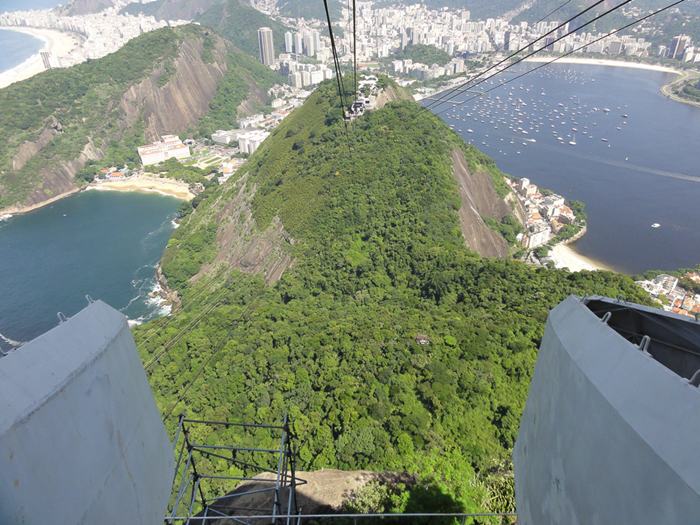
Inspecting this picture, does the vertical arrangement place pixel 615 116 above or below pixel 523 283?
below

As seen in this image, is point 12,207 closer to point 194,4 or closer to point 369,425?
point 369,425

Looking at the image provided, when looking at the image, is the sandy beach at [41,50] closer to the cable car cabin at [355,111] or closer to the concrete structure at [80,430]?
the cable car cabin at [355,111]

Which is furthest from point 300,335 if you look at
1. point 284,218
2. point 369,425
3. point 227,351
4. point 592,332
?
point 592,332

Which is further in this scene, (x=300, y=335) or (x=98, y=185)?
(x=98, y=185)

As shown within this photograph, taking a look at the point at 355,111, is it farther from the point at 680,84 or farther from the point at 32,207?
the point at 680,84

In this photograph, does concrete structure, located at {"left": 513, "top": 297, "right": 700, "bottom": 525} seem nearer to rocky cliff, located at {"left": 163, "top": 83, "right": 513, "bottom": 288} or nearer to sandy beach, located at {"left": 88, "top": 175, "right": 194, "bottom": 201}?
rocky cliff, located at {"left": 163, "top": 83, "right": 513, "bottom": 288}

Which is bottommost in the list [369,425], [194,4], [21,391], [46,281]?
[46,281]

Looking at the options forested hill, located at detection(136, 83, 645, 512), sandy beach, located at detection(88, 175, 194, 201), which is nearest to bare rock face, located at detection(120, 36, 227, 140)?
sandy beach, located at detection(88, 175, 194, 201)
